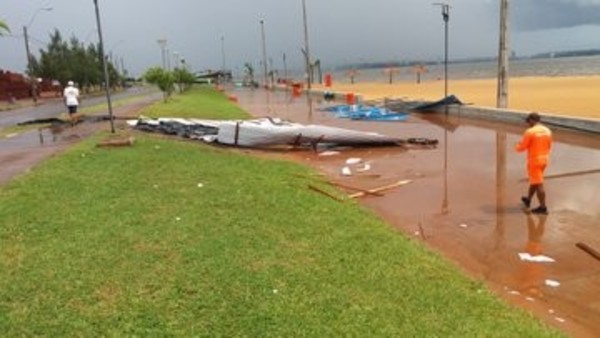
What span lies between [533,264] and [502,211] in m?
2.61

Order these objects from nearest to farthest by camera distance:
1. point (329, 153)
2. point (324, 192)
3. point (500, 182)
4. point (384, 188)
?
point (324, 192)
point (384, 188)
point (500, 182)
point (329, 153)

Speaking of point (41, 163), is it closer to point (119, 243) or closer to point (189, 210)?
point (189, 210)

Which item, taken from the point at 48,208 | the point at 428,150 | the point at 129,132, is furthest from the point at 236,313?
the point at 129,132

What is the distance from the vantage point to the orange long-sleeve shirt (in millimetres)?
9680

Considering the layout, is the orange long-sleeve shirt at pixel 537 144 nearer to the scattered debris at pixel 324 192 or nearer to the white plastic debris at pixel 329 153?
the scattered debris at pixel 324 192

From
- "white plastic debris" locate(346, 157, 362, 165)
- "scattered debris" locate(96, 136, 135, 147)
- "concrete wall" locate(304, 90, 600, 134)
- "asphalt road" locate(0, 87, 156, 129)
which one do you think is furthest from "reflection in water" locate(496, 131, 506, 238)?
"asphalt road" locate(0, 87, 156, 129)

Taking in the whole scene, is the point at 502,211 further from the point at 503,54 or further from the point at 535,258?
the point at 503,54

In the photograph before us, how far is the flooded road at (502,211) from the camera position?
6707 mm

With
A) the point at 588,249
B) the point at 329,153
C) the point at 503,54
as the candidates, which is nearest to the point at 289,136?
the point at 329,153

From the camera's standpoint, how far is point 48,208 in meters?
8.69

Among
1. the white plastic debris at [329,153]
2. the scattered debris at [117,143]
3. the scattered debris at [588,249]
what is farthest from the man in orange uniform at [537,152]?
the scattered debris at [117,143]

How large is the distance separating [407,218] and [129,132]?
11668 millimetres

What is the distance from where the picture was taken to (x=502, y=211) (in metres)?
10.0

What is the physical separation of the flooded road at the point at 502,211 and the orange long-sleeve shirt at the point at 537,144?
2.80 ft
